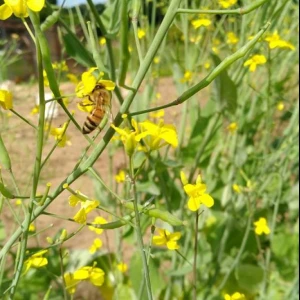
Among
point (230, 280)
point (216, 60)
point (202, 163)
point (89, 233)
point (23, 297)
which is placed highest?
point (216, 60)

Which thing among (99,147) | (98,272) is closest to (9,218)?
(98,272)

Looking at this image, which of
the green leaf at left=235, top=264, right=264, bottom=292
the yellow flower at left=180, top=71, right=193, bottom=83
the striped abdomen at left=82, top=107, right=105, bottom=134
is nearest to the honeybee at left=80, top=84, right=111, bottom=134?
the striped abdomen at left=82, top=107, right=105, bottom=134

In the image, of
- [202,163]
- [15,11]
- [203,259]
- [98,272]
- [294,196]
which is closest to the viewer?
[15,11]

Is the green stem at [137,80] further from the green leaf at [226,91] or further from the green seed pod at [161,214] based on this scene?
the green leaf at [226,91]

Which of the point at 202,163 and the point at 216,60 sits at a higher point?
the point at 216,60

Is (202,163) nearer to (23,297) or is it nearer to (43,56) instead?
(23,297)

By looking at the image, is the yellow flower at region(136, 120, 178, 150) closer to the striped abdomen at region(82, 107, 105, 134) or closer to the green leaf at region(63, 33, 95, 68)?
the striped abdomen at region(82, 107, 105, 134)

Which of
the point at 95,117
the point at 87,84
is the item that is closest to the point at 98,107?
the point at 95,117
